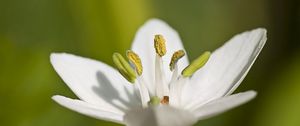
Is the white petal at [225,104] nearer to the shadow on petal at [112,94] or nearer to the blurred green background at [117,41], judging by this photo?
the shadow on petal at [112,94]

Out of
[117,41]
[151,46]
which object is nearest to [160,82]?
[151,46]

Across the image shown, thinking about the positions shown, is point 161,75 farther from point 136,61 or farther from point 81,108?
point 81,108

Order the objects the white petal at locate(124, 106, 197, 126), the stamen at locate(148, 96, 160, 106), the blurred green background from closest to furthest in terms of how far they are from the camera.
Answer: the white petal at locate(124, 106, 197, 126) < the stamen at locate(148, 96, 160, 106) < the blurred green background

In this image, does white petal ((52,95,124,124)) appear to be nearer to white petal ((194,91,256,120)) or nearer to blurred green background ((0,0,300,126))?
white petal ((194,91,256,120))

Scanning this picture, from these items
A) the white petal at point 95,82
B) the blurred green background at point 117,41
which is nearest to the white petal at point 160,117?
the white petal at point 95,82

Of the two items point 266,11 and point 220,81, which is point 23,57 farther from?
point 266,11

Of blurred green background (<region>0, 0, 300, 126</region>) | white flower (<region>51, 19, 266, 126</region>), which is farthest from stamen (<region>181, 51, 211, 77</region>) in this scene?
blurred green background (<region>0, 0, 300, 126</region>)
